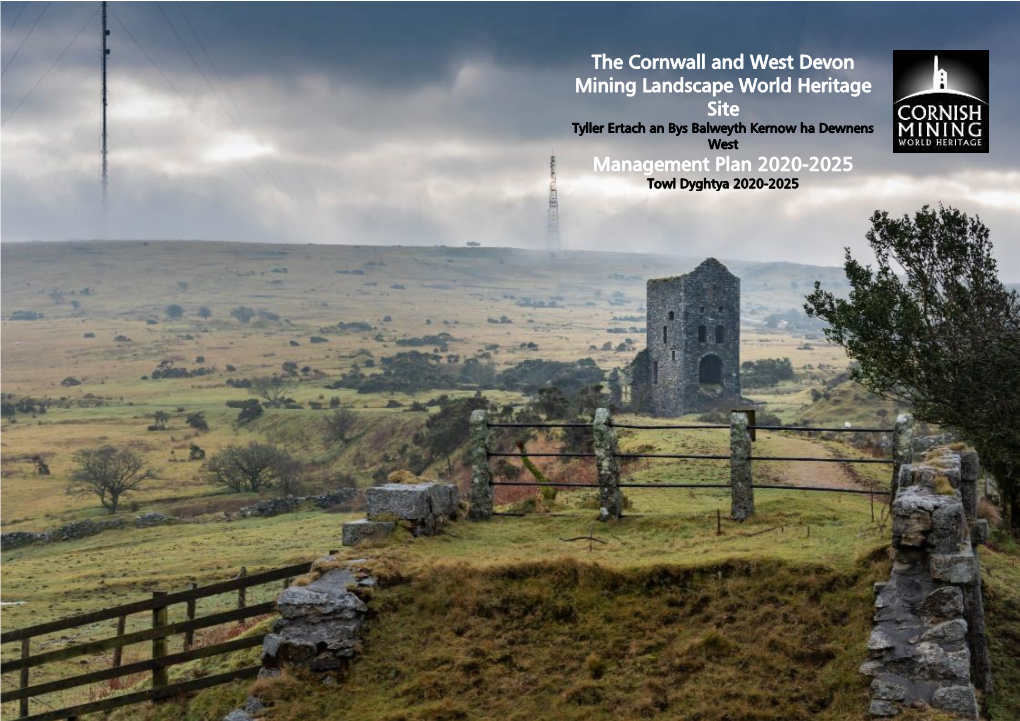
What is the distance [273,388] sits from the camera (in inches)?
3351

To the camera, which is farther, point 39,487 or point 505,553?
point 39,487

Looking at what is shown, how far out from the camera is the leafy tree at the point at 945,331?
1772 cm

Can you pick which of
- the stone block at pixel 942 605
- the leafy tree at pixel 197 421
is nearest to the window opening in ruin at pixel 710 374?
the leafy tree at pixel 197 421

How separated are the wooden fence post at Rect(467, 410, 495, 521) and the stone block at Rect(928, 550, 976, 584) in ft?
25.8

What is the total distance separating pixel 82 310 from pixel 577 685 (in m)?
195

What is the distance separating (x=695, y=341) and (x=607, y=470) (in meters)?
45.9

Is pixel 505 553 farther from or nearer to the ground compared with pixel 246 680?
farther from the ground

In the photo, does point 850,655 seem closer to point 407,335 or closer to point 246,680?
point 246,680

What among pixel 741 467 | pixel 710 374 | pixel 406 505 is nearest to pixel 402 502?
pixel 406 505

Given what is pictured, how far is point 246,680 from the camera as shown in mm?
13156

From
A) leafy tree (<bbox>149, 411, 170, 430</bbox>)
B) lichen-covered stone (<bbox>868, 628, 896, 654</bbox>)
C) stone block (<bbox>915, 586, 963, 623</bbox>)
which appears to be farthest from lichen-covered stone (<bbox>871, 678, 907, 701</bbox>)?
leafy tree (<bbox>149, 411, 170, 430</bbox>)

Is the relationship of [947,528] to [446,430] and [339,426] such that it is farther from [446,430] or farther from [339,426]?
[339,426]

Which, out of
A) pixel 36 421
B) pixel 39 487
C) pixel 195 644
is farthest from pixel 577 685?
pixel 36 421

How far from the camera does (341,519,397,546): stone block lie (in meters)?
14.0
